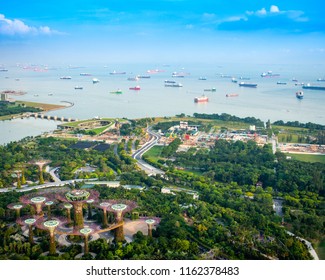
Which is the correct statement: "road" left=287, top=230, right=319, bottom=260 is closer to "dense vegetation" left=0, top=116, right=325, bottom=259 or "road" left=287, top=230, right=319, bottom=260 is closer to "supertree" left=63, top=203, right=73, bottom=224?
"dense vegetation" left=0, top=116, right=325, bottom=259

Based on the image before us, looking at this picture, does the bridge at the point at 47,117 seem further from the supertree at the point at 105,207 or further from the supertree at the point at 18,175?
the supertree at the point at 105,207

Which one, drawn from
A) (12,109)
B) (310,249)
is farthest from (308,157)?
(12,109)

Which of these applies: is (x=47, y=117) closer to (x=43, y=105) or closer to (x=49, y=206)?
(x=43, y=105)

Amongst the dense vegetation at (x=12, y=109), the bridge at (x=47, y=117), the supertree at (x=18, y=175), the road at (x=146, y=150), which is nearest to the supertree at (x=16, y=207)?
the supertree at (x=18, y=175)

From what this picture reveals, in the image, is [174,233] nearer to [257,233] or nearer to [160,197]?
[257,233]

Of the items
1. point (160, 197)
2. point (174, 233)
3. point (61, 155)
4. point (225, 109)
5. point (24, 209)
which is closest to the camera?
point (174, 233)

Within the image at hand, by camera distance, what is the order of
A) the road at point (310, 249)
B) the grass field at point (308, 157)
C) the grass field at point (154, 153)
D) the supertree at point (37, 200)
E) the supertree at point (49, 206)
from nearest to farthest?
1. the road at point (310, 249)
2. the supertree at point (37, 200)
3. the supertree at point (49, 206)
4. the grass field at point (308, 157)
5. the grass field at point (154, 153)

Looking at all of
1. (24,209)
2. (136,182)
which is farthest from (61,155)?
(24,209)

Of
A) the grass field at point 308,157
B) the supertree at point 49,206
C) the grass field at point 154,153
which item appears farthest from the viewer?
the grass field at point 154,153

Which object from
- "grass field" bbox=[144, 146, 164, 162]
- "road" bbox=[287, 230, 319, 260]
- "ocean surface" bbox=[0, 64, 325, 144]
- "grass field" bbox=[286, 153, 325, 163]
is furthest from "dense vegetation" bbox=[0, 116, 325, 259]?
"ocean surface" bbox=[0, 64, 325, 144]
